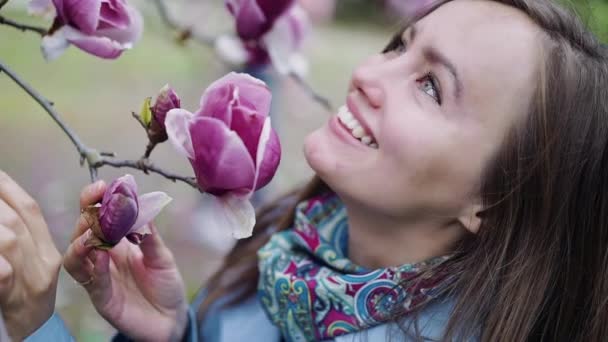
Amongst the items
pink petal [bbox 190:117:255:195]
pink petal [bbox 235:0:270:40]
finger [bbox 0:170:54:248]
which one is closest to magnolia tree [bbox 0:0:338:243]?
pink petal [bbox 190:117:255:195]

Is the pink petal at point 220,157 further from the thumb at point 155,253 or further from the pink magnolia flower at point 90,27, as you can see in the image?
the thumb at point 155,253

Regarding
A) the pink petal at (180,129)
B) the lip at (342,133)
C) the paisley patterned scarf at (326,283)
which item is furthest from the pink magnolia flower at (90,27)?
the paisley patterned scarf at (326,283)

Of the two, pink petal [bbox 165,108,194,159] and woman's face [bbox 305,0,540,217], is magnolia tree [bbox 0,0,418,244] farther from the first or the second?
woman's face [bbox 305,0,540,217]

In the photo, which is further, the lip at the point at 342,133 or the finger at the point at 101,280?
the lip at the point at 342,133

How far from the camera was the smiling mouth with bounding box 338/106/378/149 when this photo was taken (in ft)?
3.64

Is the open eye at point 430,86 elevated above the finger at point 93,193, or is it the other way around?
the finger at point 93,193

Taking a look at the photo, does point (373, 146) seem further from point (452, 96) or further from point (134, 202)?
point (134, 202)

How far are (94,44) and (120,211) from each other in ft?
0.63

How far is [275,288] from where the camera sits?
4.07 ft

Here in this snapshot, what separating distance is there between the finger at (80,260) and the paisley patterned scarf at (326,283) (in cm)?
37

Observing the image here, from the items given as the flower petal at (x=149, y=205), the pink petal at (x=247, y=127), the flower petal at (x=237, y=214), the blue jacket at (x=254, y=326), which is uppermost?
the pink petal at (x=247, y=127)

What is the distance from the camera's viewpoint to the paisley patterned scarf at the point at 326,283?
3.73ft

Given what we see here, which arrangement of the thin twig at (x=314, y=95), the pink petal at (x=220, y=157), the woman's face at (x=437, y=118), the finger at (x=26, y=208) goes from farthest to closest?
the thin twig at (x=314, y=95) → the woman's face at (x=437, y=118) → the finger at (x=26, y=208) → the pink petal at (x=220, y=157)

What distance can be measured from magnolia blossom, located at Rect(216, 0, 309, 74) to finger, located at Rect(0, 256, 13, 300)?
0.48m
